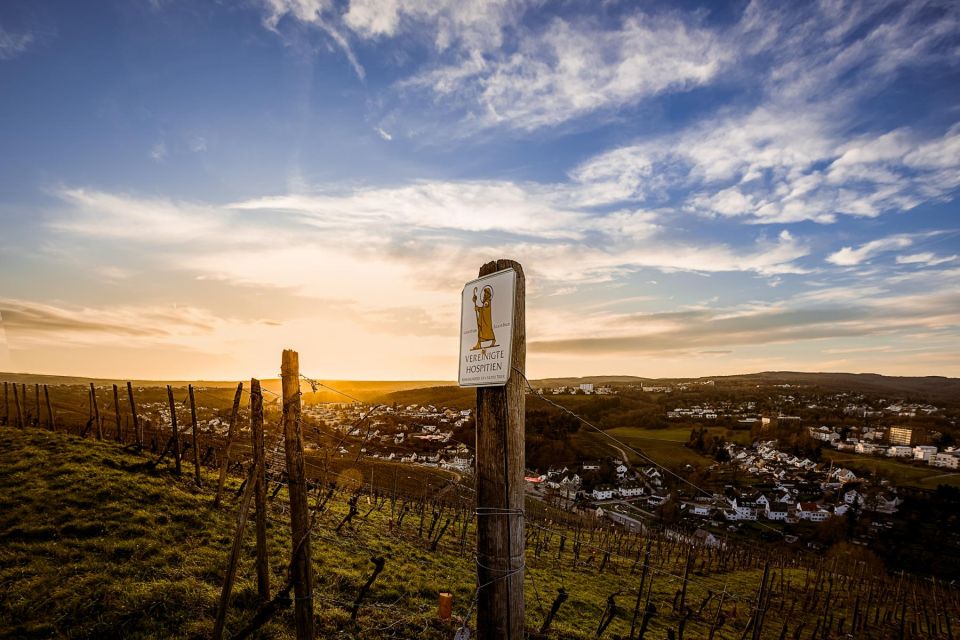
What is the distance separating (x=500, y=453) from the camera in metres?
3.00

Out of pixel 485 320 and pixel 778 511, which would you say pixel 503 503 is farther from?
pixel 778 511

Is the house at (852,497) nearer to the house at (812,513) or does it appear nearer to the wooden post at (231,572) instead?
the house at (812,513)

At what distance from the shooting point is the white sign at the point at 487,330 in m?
2.92

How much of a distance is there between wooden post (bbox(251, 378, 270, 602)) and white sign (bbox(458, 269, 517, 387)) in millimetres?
4005

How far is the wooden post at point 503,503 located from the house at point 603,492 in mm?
79604

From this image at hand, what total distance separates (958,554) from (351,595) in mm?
86106

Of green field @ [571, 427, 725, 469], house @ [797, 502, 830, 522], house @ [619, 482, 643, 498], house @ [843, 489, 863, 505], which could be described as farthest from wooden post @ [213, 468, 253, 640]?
house @ [843, 489, 863, 505]

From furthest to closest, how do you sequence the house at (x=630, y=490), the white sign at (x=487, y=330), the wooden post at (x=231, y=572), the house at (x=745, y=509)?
the house at (x=630, y=490) → the house at (x=745, y=509) → the wooden post at (x=231, y=572) → the white sign at (x=487, y=330)

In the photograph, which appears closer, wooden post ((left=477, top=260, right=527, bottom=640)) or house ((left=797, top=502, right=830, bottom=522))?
wooden post ((left=477, top=260, right=527, bottom=640))

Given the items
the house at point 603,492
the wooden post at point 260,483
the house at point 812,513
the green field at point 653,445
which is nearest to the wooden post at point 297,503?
the wooden post at point 260,483

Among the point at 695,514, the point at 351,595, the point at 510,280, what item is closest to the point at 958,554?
the point at 695,514

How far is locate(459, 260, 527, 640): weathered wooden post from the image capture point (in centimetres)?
296

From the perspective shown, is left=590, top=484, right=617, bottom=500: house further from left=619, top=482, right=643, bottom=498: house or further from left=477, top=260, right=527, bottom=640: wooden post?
left=477, top=260, right=527, bottom=640: wooden post

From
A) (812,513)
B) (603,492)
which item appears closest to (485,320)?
(603,492)
